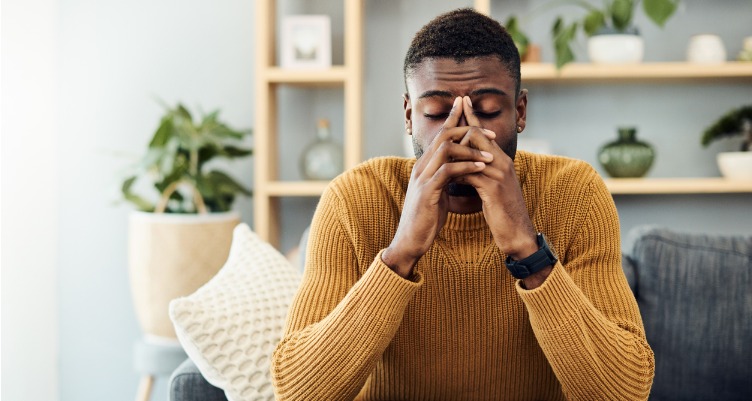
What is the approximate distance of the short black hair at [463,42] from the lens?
1209 mm

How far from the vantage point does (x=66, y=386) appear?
9.18 ft

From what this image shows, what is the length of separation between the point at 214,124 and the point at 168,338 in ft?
2.36

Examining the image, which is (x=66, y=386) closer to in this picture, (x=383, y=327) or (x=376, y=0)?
(x=376, y=0)

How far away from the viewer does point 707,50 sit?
250cm

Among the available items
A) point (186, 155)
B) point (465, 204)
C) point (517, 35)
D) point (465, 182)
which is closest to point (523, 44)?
point (517, 35)

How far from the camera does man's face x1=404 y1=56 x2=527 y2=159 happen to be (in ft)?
3.93

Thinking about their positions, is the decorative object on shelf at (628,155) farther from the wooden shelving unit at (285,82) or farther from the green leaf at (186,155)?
the green leaf at (186,155)

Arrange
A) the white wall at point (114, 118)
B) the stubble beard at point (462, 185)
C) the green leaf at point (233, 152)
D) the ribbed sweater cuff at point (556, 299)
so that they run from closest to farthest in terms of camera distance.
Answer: the ribbed sweater cuff at point (556, 299) < the stubble beard at point (462, 185) < the green leaf at point (233, 152) < the white wall at point (114, 118)

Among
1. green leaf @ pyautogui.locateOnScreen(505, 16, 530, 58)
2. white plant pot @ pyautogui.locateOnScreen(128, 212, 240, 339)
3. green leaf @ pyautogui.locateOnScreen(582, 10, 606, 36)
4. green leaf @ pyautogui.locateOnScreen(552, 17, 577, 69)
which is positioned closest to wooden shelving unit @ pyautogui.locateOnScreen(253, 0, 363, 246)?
white plant pot @ pyautogui.locateOnScreen(128, 212, 240, 339)

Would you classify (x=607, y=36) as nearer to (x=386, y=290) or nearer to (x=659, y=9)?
(x=659, y=9)

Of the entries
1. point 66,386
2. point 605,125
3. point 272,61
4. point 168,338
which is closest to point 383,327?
point 168,338

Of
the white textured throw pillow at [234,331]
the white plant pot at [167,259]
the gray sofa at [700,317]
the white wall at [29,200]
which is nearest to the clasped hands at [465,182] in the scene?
the white textured throw pillow at [234,331]

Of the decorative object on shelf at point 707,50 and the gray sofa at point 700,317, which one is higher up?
the decorative object on shelf at point 707,50

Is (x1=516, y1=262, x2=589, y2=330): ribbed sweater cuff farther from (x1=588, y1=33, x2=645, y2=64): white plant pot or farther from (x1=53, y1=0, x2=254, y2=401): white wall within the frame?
(x1=53, y1=0, x2=254, y2=401): white wall
